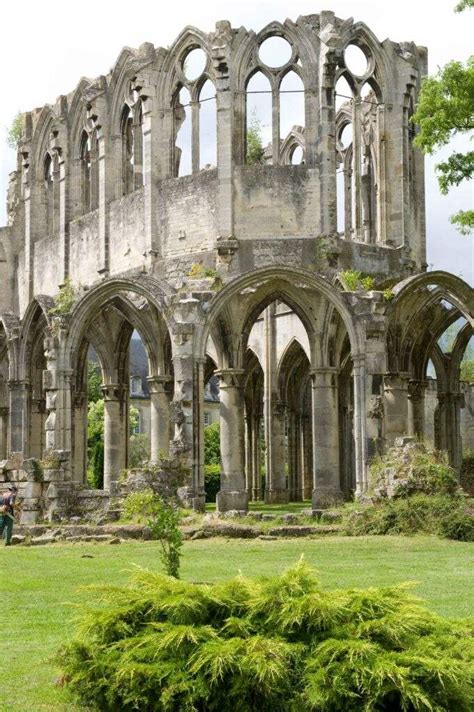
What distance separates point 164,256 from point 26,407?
603 cm

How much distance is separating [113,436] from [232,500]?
6.26 metres

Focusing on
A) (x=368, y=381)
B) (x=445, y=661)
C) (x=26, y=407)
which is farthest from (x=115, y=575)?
(x=26, y=407)

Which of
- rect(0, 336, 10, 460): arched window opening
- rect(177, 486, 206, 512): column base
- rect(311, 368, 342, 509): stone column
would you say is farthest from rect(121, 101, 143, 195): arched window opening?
rect(177, 486, 206, 512): column base

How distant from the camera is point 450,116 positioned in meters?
21.8

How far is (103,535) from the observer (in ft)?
66.0

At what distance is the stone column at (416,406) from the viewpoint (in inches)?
1240

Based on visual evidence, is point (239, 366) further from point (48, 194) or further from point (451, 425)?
point (48, 194)

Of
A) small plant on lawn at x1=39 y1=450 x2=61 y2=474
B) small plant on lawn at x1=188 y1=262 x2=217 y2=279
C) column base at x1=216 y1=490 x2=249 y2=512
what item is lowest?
column base at x1=216 y1=490 x2=249 y2=512

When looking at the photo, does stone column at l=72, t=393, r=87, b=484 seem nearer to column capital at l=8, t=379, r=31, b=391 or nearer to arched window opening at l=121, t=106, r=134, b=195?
column capital at l=8, t=379, r=31, b=391

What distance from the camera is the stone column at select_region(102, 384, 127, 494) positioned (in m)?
32.3

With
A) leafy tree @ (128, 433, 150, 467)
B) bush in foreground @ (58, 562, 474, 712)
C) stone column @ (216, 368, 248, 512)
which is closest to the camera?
bush in foreground @ (58, 562, 474, 712)

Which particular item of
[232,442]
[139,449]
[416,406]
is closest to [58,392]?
[232,442]

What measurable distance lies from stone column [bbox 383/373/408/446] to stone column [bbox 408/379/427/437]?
6.79ft

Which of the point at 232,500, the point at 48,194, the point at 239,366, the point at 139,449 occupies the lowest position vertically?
the point at 232,500
